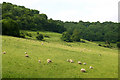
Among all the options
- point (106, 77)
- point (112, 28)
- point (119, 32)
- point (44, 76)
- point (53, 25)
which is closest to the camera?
Answer: point (44, 76)

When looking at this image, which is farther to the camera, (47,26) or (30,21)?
(47,26)

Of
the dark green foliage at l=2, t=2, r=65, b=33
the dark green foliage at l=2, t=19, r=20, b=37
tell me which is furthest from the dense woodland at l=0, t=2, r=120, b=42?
the dark green foliage at l=2, t=19, r=20, b=37

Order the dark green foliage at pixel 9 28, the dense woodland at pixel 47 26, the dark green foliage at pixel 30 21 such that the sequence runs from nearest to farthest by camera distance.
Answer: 1. the dark green foliage at pixel 9 28
2. the dense woodland at pixel 47 26
3. the dark green foliage at pixel 30 21

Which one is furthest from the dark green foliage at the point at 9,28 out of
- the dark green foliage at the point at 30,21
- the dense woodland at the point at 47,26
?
the dark green foliage at the point at 30,21

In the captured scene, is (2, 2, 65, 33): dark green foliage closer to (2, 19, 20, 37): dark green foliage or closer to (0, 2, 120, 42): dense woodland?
(0, 2, 120, 42): dense woodland

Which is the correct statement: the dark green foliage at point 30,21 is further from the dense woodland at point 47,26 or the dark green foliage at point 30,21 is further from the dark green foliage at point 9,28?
the dark green foliage at point 9,28

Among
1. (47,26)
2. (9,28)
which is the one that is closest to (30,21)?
(47,26)

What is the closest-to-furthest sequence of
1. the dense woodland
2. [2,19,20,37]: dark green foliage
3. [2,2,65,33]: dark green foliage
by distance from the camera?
[2,19,20,37]: dark green foliage
the dense woodland
[2,2,65,33]: dark green foliage

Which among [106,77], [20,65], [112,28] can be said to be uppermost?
[112,28]

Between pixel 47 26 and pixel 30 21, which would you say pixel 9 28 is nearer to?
pixel 30 21

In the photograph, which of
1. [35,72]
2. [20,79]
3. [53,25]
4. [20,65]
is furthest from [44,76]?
[53,25]

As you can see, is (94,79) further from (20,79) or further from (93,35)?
(93,35)

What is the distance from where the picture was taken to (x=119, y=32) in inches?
5487

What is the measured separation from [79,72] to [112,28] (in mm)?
148203
